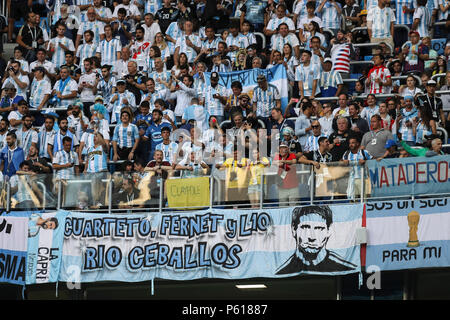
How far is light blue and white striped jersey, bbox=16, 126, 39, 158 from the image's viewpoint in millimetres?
21891

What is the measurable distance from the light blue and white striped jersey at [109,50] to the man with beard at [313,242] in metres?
7.79

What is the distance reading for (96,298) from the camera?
66.4 feet

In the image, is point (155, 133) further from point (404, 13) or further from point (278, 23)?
point (404, 13)

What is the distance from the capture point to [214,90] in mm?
21766

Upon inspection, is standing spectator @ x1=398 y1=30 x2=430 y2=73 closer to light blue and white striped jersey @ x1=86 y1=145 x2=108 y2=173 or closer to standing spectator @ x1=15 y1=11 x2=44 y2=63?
light blue and white striped jersey @ x1=86 y1=145 x2=108 y2=173

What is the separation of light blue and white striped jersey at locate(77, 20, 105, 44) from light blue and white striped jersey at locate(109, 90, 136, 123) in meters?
2.84

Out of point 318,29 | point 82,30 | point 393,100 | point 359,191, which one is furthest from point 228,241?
point 82,30

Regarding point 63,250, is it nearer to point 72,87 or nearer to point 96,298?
point 96,298

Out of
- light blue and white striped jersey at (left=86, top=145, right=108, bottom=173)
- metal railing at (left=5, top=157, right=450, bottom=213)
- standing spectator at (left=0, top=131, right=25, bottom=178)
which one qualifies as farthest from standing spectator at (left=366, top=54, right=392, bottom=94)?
standing spectator at (left=0, top=131, right=25, bottom=178)

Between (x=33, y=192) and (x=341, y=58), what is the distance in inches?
267

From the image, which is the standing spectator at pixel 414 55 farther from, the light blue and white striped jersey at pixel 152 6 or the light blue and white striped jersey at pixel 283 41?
the light blue and white striped jersey at pixel 152 6

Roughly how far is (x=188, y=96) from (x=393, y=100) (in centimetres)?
462

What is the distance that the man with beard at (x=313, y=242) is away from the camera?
58.9 ft

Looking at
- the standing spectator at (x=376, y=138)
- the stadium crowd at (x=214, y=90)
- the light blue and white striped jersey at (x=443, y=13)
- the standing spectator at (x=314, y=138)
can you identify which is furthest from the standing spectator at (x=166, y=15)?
the standing spectator at (x=376, y=138)
